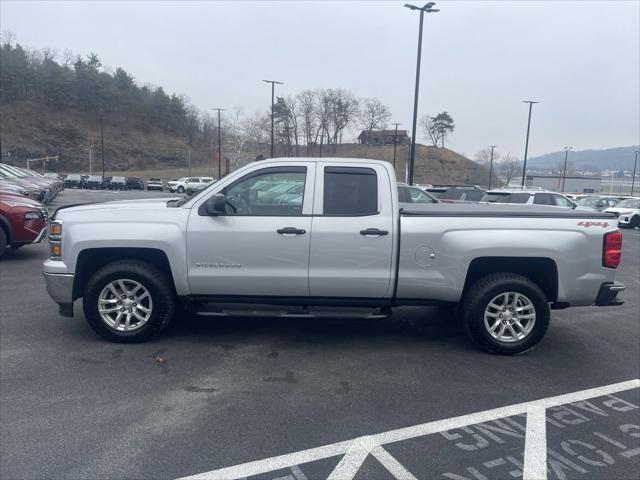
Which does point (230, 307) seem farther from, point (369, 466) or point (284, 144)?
point (284, 144)

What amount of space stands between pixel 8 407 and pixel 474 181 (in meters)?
95.8

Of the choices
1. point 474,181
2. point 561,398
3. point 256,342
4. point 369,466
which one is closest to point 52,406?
point 256,342

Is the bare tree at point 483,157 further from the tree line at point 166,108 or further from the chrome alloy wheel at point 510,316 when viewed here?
the chrome alloy wheel at point 510,316

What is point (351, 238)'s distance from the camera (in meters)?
5.07

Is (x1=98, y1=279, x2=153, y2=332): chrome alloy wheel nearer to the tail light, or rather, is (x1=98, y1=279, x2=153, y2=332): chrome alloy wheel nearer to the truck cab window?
the truck cab window

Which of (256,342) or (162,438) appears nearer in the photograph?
(162,438)

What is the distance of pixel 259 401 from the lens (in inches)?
160

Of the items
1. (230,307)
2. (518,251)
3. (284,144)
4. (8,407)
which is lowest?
(8,407)

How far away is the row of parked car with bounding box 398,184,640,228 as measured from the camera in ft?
52.5

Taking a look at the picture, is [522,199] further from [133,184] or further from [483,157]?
[483,157]

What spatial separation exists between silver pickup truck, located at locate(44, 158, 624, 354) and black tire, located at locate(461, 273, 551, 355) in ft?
0.04

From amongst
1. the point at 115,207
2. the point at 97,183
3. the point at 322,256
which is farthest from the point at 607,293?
the point at 97,183

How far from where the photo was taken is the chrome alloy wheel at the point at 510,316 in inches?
205

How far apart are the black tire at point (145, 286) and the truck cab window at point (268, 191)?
3.39 ft
